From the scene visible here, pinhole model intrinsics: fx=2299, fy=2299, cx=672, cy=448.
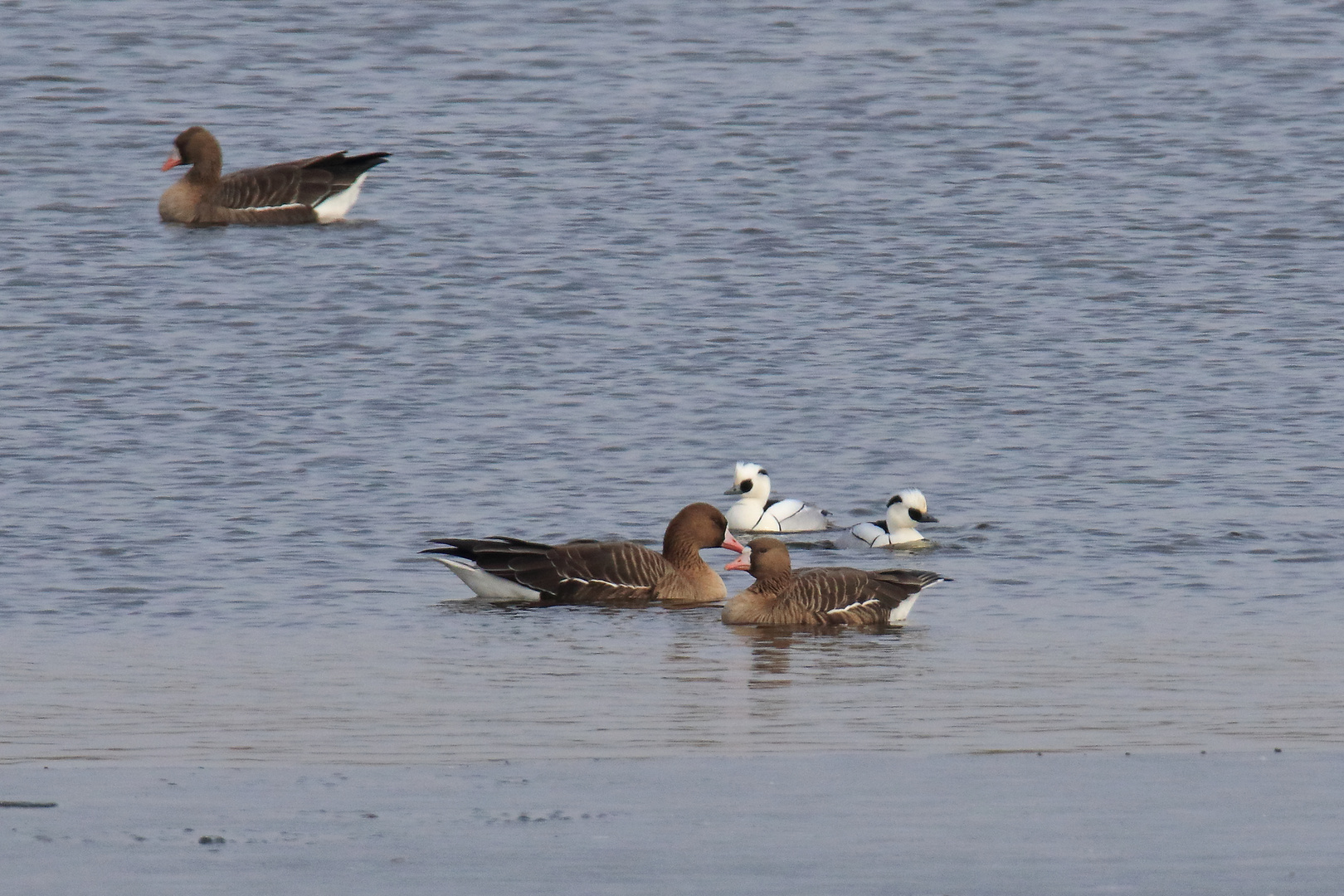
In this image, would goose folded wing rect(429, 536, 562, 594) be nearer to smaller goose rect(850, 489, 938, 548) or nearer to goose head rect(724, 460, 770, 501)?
smaller goose rect(850, 489, 938, 548)

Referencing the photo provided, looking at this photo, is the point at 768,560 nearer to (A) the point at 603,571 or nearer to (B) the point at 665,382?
(A) the point at 603,571

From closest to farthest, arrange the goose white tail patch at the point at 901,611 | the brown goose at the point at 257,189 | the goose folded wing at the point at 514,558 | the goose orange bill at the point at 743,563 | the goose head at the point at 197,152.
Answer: the goose white tail patch at the point at 901,611, the goose folded wing at the point at 514,558, the goose orange bill at the point at 743,563, the brown goose at the point at 257,189, the goose head at the point at 197,152

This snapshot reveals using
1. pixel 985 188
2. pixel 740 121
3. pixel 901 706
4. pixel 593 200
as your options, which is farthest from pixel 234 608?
pixel 740 121

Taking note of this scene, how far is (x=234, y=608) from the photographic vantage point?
39.8 ft

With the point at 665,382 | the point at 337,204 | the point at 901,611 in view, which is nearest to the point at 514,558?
the point at 901,611

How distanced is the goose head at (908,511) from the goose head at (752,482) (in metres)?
1.26

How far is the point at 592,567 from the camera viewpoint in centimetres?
1312

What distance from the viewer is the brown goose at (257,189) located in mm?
27375

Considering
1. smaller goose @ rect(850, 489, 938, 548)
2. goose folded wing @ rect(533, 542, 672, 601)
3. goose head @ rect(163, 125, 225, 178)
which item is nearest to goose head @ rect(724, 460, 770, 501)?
smaller goose @ rect(850, 489, 938, 548)

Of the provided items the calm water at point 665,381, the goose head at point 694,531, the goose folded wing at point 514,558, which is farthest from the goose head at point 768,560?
the goose folded wing at point 514,558

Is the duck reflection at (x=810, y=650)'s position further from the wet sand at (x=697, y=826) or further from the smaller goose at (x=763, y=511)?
the smaller goose at (x=763, y=511)

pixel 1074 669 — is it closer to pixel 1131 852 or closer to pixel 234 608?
pixel 1131 852

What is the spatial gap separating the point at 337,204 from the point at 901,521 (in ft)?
48.0

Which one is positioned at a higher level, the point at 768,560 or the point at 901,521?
the point at 768,560
